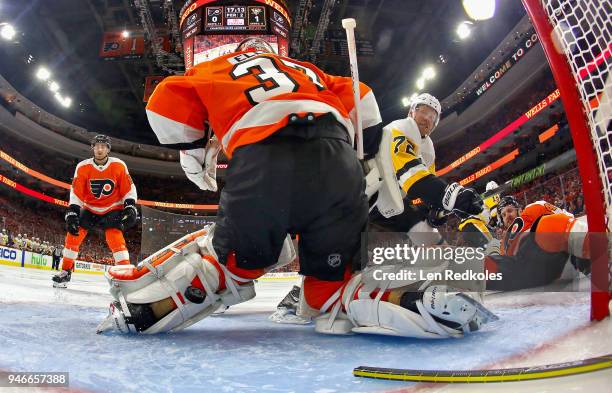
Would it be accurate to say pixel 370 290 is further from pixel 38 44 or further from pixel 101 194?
pixel 38 44

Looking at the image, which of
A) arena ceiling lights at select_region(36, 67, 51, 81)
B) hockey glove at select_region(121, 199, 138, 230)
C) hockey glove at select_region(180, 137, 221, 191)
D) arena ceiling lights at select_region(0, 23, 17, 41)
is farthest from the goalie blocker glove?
arena ceiling lights at select_region(36, 67, 51, 81)

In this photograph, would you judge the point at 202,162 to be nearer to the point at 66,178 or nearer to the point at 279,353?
the point at 279,353

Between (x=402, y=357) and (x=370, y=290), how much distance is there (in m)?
0.32

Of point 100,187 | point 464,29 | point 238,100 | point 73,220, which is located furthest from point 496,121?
point 238,100

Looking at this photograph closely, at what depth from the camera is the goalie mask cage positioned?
1.00m

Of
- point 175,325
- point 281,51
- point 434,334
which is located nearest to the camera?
point 434,334

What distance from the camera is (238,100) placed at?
1.33 meters

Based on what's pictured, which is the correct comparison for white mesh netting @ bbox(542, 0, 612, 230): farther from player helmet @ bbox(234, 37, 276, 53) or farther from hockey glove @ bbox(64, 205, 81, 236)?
hockey glove @ bbox(64, 205, 81, 236)

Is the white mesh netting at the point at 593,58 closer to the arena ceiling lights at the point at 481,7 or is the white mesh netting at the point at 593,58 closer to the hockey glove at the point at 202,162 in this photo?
the arena ceiling lights at the point at 481,7

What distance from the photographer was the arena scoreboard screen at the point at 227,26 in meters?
7.84

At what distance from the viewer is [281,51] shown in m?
8.03

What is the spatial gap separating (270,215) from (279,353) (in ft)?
1.30

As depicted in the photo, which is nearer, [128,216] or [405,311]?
[405,311]

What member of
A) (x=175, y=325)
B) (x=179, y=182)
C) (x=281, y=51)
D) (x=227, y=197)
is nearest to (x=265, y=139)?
(x=227, y=197)
